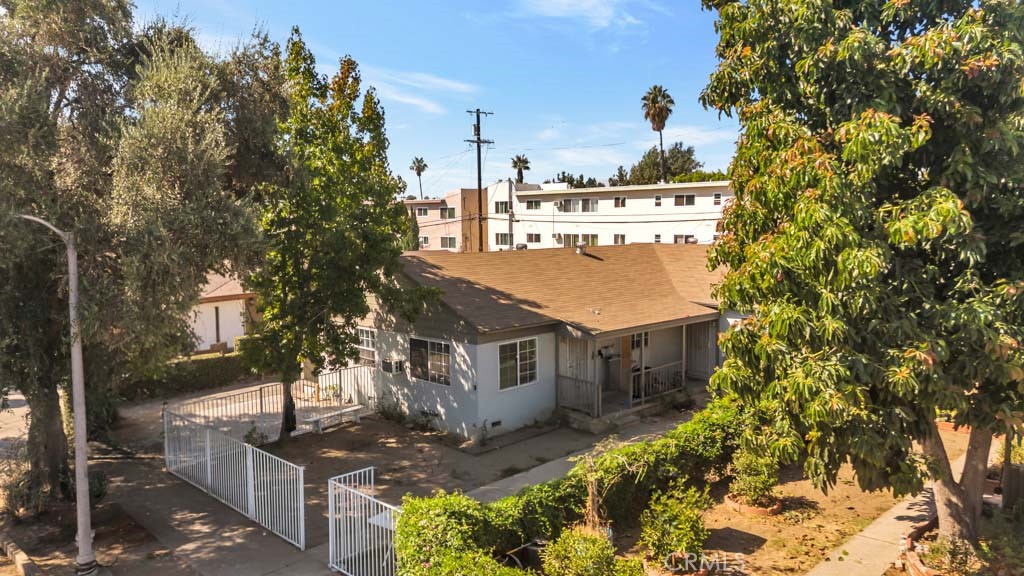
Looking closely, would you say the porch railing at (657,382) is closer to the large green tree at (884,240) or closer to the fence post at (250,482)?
the fence post at (250,482)

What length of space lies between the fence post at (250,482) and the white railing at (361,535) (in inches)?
101

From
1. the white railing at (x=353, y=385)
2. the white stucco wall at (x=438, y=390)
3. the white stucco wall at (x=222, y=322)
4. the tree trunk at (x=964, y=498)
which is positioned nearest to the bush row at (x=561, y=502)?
the tree trunk at (x=964, y=498)

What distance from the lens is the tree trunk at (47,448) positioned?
12.3 meters

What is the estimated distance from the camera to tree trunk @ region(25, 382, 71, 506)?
12.3 metres

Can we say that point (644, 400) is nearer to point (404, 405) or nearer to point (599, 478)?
point (404, 405)

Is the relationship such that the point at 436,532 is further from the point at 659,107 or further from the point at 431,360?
the point at 659,107

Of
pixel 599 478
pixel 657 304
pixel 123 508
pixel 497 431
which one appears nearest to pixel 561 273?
pixel 657 304

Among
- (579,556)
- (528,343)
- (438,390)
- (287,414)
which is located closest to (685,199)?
(528,343)

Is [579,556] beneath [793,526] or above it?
above

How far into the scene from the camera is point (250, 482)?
12.0m

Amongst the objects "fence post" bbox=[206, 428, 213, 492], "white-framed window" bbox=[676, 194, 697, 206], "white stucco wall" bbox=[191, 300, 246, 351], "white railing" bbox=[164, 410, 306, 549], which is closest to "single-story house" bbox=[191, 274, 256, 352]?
"white stucco wall" bbox=[191, 300, 246, 351]

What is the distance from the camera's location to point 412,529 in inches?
339

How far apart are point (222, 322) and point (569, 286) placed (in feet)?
52.4

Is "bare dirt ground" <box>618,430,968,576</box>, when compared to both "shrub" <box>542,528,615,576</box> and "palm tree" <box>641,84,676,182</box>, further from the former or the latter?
"palm tree" <box>641,84,676,182</box>
